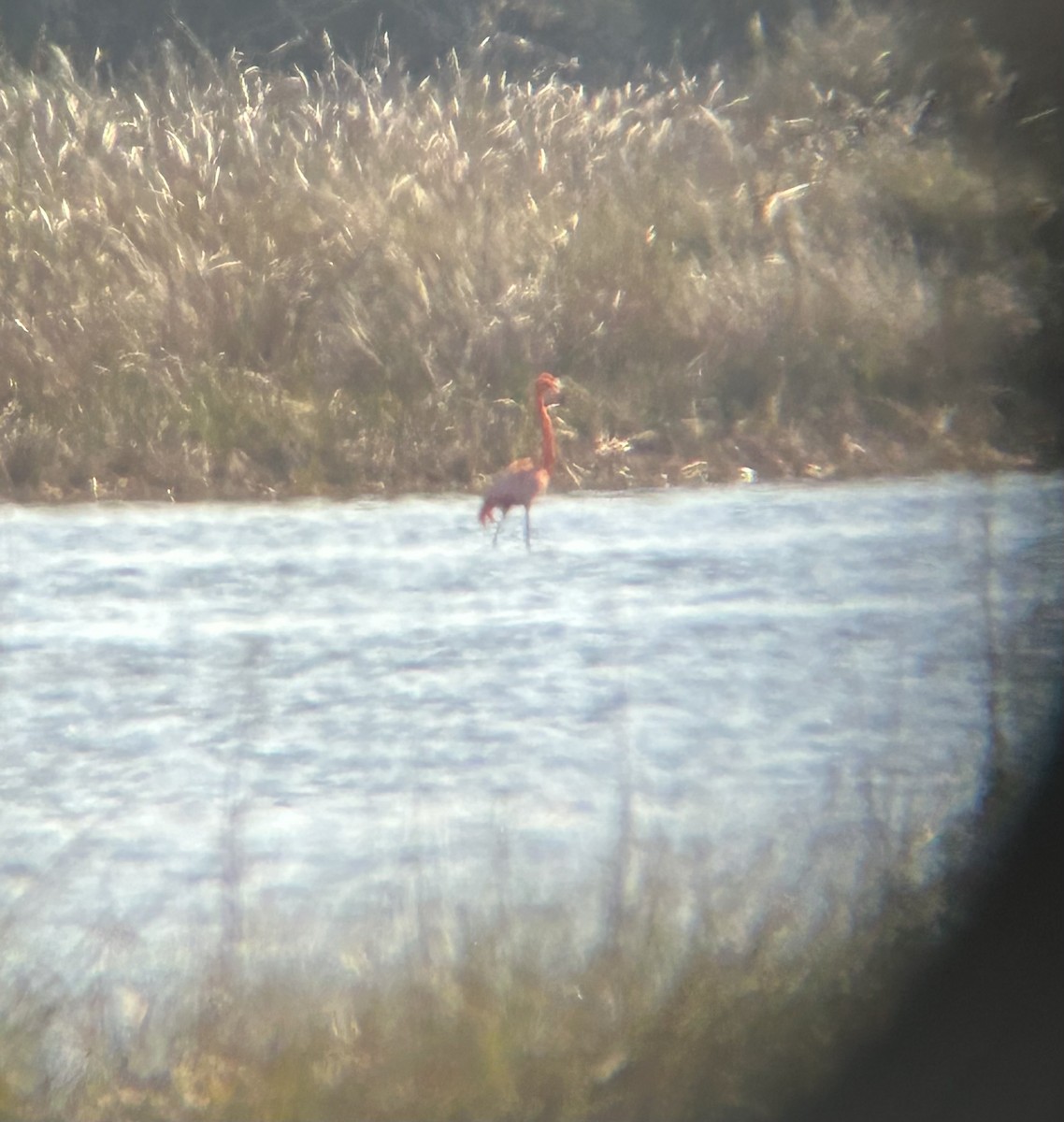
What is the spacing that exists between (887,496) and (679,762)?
2.00 feet

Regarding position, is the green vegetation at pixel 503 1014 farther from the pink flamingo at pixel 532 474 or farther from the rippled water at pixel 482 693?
the pink flamingo at pixel 532 474

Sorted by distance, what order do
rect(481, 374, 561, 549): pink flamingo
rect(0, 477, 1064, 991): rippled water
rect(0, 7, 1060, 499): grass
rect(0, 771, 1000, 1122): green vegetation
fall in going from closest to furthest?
rect(0, 771, 1000, 1122): green vegetation, rect(0, 477, 1064, 991): rippled water, rect(0, 7, 1060, 499): grass, rect(481, 374, 561, 549): pink flamingo

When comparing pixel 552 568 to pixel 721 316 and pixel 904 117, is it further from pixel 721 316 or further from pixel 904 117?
pixel 904 117

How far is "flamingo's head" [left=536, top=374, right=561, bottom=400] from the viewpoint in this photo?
8.28ft

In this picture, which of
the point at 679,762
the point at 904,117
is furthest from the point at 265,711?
the point at 904,117

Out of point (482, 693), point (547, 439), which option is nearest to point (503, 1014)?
point (482, 693)

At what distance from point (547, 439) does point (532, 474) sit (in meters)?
0.07

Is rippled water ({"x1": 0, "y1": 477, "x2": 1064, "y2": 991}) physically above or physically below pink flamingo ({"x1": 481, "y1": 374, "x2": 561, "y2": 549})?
below

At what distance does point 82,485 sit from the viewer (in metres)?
2.54

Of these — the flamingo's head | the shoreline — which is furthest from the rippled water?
the flamingo's head

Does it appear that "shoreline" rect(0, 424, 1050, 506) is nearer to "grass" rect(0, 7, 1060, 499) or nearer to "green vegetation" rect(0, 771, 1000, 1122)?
"grass" rect(0, 7, 1060, 499)

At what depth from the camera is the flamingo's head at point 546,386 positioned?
8.28ft

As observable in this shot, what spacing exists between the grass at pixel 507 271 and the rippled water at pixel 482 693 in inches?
4.3

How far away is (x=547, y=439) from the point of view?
8.18 feet
